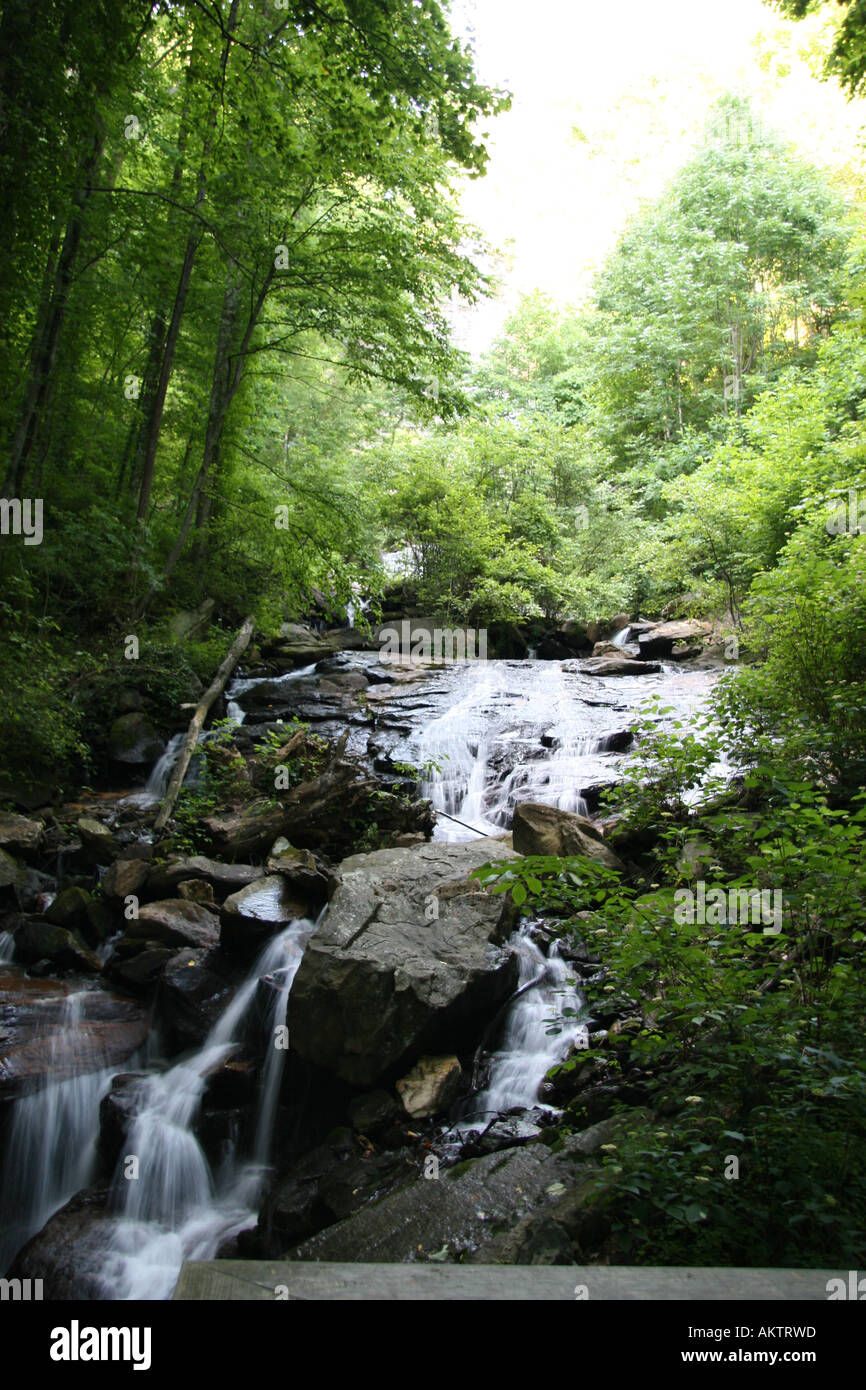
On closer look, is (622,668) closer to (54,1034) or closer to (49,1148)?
(54,1034)

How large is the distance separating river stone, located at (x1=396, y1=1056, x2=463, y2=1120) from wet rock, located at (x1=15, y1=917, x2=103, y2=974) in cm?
324

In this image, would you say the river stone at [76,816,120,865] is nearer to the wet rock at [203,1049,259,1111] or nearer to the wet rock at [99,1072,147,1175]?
the wet rock at [99,1072,147,1175]

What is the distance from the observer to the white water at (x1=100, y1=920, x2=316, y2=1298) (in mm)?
4090

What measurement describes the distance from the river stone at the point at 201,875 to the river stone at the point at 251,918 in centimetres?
57

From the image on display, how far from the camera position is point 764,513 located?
462 inches

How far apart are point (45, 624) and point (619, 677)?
10950mm

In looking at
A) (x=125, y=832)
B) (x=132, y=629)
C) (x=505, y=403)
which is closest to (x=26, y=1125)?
(x=125, y=832)

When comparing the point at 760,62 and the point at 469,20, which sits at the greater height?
the point at 760,62

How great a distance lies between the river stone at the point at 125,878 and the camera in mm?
6832

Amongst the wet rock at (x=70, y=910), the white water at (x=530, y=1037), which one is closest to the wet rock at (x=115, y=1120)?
the wet rock at (x=70, y=910)

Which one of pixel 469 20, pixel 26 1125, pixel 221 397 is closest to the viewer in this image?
pixel 26 1125

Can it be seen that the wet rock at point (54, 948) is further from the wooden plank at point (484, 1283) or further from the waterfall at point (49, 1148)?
the wooden plank at point (484, 1283)

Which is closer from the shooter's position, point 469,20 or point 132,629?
point 469,20

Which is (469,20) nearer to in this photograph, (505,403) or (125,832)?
(125,832)
